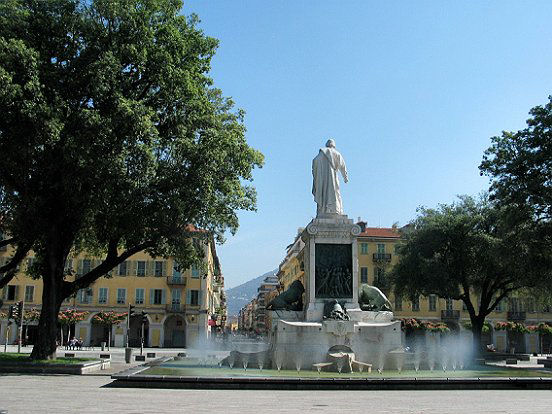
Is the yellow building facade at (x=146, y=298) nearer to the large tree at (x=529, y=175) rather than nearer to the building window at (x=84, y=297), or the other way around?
the building window at (x=84, y=297)

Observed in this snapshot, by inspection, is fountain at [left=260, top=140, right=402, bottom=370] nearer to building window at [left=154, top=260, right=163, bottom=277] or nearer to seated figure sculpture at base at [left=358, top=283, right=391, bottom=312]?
seated figure sculpture at base at [left=358, top=283, right=391, bottom=312]

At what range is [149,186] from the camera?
24188 mm

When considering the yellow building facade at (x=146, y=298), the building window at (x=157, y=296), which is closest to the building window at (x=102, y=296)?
the yellow building facade at (x=146, y=298)

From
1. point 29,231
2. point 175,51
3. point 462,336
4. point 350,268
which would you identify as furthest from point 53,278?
point 462,336

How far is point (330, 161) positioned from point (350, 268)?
443cm

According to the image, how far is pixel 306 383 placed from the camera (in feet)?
51.1

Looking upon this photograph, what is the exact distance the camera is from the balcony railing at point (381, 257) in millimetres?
74688

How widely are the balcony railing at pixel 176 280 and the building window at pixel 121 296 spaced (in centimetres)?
480

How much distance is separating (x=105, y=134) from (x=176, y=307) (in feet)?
Answer: 156

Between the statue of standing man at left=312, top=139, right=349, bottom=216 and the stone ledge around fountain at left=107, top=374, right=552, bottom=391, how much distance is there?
31.1 ft

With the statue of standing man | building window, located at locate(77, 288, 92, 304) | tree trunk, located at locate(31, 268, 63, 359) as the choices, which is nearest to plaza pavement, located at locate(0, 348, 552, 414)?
tree trunk, located at locate(31, 268, 63, 359)

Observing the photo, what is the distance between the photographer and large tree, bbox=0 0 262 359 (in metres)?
21.9

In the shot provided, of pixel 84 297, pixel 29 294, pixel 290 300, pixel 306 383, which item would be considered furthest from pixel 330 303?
pixel 29 294

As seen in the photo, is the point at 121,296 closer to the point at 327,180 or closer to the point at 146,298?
the point at 146,298
